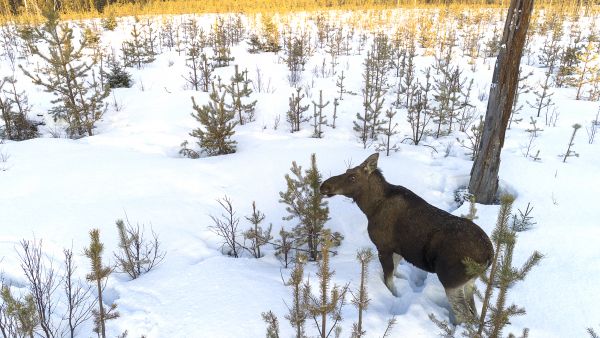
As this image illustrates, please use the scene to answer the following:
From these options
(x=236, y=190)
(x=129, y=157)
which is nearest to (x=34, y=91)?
(x=129, y=157)

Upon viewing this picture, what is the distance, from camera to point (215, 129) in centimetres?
767

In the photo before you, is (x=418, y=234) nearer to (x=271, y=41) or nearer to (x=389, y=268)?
(x=389, y=268)

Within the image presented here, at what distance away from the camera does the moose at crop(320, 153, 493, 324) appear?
129 inches

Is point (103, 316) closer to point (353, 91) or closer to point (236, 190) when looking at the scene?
point (236, 190)

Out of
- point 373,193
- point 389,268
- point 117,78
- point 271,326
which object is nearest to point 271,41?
point 117,78

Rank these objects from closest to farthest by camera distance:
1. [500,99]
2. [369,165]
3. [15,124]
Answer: [369,165]
[500,99]
[15,124]

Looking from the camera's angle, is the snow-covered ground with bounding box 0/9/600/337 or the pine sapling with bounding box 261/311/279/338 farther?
the snow-covered ground with bounding box 0/9/600/337

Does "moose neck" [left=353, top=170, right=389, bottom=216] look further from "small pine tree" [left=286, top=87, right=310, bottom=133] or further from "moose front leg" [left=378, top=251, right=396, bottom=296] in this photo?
"small pine tree" [left=286, top=87, right=310, bottom=133]

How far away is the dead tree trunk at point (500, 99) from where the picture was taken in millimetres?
4750

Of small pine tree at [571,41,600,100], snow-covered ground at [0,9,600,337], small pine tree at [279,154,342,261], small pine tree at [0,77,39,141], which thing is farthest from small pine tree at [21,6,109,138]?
small pine tree at [571,41,600,100]

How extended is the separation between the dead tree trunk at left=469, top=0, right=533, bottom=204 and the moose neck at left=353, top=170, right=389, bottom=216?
2226 mm

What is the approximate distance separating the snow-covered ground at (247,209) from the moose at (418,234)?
1.28 feet

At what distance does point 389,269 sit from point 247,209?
2491 millimetres

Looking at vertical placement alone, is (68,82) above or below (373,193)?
above
